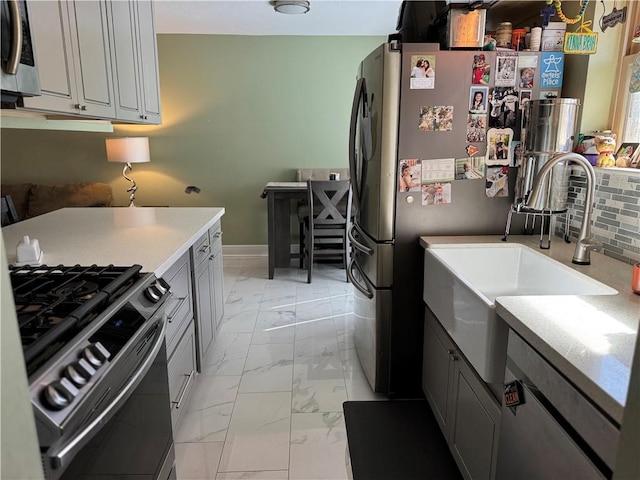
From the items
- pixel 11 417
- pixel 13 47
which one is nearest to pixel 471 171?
pixel 13 47

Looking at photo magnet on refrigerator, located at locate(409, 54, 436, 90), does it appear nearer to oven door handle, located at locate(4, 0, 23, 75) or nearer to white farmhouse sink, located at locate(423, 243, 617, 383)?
white farmhouse sink, located at locate(423, 243, 617, 383)

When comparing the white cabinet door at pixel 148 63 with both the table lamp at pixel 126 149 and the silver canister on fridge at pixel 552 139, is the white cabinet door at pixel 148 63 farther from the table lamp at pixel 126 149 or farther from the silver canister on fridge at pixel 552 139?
the silver canister on fridge at pixel 552 139

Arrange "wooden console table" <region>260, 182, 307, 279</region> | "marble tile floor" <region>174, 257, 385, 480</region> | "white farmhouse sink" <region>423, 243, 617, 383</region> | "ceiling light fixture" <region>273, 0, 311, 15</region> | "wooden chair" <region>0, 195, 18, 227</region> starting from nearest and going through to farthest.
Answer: "white farmhouse sink" <region>423, 243, 617, 383</region> < "marble tile floor" <region>174, 257, 385, 480</region> < "wooden chair" <region>0, 195, 18, 227</region> < "ceiling light fixture" <region>273, 0, 311, 15</region> < "wooden console table" <region>260, 182, 307, 279</region>

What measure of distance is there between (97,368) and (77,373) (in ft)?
0.22

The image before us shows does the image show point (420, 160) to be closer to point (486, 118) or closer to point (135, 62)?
Result: point (486, 118)

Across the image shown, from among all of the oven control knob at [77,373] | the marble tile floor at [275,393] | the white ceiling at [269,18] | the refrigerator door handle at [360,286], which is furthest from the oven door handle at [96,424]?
the white ceiling at [269,18]

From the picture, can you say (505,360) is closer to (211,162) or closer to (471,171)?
(471,171)

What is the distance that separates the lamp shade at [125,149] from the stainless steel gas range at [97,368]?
9.75 ft

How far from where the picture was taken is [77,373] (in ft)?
3.12

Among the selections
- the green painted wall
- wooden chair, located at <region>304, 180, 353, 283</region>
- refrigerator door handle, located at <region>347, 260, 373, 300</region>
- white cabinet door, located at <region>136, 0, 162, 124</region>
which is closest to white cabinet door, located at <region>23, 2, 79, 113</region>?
white cabinet door, located at <region>136, 0, 162, 124</region>

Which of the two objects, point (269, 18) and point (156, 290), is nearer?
point (156, 290)

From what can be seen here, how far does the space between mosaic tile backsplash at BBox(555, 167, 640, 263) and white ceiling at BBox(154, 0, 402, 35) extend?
103 inches

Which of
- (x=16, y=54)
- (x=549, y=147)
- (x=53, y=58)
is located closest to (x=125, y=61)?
(x=53, y=58)

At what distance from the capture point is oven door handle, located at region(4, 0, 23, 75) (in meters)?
1.14
